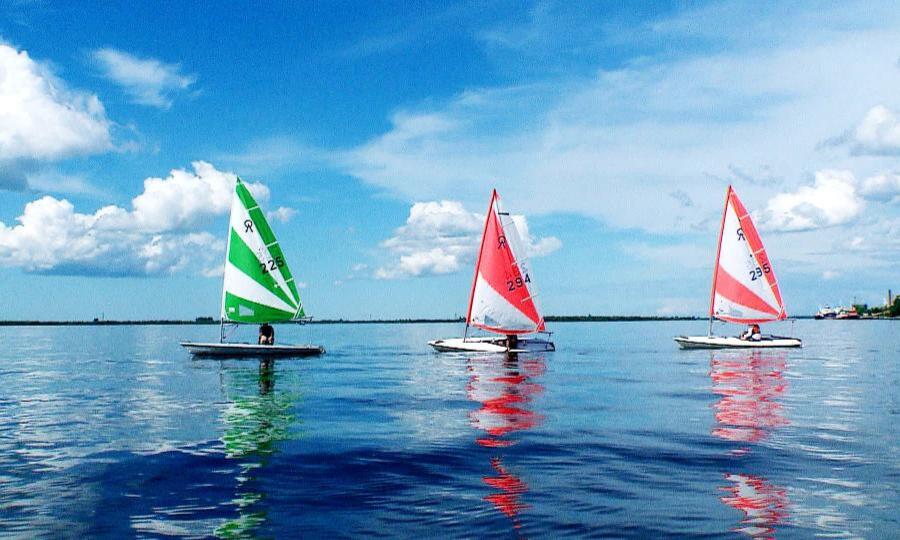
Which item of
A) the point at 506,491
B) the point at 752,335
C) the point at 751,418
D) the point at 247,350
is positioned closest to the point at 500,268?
the point at 247,350

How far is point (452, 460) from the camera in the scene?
18.5 metres

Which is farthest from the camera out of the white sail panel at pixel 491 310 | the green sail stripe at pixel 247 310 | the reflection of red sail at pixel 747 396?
the white sail panel at pixel 491 310

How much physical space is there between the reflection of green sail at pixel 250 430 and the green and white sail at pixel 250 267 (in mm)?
17933

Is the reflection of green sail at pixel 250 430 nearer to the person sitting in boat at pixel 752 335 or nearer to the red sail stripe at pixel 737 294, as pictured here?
the person sitting in boat at pixel 752 335

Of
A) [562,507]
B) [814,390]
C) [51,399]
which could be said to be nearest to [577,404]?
[814,390]

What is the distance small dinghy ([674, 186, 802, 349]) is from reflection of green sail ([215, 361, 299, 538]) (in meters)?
47.2

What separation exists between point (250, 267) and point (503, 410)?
3770cm

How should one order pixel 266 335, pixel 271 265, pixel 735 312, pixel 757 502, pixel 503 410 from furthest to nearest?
pixel 735 312
pixel 271 265
pixel 266 335
pixel 503 410
pixel 757 502

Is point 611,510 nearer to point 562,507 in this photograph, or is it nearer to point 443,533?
point 562,507

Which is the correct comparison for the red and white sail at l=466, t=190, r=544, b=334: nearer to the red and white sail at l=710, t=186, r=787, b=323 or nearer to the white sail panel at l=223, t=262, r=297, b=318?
the white sail panel at l=223, t=262, r=297, b=318

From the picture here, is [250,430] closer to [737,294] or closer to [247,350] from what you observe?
A: [247,350]

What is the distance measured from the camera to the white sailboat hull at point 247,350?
5691 centimetres

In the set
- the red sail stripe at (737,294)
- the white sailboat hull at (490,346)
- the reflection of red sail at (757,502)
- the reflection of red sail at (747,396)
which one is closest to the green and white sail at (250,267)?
the white sailboat hull at (490,346)

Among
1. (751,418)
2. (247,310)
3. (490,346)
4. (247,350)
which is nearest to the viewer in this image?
(751,418)
